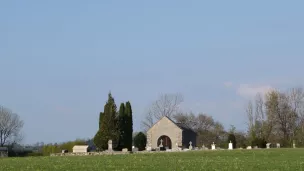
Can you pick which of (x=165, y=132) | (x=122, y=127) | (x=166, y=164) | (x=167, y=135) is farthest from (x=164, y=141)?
(x=166, y=164)

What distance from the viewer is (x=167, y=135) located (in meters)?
92.8

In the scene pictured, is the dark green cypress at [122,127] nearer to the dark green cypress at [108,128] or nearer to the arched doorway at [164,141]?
the dark green cypress at [108,128]

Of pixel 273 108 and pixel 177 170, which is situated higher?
pixel 273 108

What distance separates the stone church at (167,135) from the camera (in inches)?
3610

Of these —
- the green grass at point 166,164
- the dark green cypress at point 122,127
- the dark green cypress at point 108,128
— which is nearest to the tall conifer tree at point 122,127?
the dark green cypress at point 122,127

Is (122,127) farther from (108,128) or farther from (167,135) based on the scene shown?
(167,135)

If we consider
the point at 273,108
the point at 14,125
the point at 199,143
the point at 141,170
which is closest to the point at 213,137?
the point at 199,143

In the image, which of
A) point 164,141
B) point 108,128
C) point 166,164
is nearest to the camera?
point 166,164

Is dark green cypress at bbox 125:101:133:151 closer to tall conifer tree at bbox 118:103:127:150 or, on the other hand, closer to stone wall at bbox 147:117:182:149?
tall conifer tree at bbox 118:103:127:150

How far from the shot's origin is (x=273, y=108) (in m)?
98.1

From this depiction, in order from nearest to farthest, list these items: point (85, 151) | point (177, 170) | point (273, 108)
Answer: point (177, 170) < point (85, 151) < point (273, 108)

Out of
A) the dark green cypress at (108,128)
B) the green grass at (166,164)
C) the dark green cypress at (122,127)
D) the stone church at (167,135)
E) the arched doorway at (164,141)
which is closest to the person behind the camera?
the green grass at (166,164)

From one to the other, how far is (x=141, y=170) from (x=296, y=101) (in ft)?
265

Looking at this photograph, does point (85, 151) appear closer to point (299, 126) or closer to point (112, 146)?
point (112, 146)
